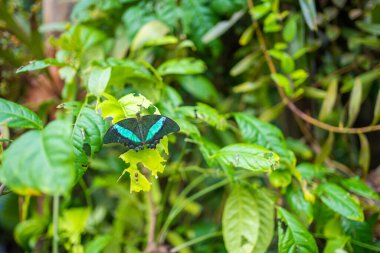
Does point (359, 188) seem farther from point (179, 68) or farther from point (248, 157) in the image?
point (179, 68)

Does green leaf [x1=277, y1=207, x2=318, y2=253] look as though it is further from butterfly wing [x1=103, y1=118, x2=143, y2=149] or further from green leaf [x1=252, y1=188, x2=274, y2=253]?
butterfly wing [x1=103, y1=118, x2=143, y2=149]

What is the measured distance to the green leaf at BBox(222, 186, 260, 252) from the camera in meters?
0.71

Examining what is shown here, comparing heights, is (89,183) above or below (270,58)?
below

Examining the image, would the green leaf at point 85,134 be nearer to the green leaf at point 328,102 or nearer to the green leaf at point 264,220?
the green leaf at point 264,220

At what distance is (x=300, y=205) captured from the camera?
2.43 ft

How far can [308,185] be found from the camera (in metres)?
0.82

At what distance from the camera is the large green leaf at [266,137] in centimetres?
75

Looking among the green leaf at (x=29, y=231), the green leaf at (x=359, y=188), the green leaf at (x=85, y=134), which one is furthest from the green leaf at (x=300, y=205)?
the green leaf at (x=29, y=231)

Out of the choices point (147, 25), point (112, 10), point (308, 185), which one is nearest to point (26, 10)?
point (112, 10)

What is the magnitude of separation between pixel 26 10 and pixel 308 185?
124 centimetres

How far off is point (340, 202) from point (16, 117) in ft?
2.02

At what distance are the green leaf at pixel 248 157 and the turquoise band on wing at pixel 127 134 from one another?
0.19 metres

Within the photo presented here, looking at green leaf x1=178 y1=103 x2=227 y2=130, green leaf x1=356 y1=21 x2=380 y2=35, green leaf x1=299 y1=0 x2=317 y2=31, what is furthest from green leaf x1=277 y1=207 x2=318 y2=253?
green leaf x1=356 y1=21 x2=380 y2=35

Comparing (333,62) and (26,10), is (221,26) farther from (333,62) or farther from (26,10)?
(26,10)
